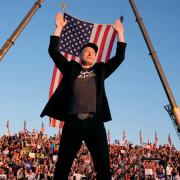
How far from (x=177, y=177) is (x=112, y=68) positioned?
12.0m

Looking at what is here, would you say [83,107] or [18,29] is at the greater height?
[18,29]

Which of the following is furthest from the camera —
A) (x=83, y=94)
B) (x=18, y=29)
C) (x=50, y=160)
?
(x=50, y=160)

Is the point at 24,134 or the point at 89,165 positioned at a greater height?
the point at 24,134

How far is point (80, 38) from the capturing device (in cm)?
844

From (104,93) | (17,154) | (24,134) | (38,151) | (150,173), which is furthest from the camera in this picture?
(24,134)

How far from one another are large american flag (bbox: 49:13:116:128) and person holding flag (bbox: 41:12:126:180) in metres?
3.67

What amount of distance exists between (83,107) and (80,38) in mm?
4713

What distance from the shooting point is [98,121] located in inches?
155

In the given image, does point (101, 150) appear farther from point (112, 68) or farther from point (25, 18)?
point (25, 18)

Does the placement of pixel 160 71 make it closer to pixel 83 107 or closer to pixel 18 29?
pixel 83 107

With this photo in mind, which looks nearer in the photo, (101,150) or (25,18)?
(101,150)

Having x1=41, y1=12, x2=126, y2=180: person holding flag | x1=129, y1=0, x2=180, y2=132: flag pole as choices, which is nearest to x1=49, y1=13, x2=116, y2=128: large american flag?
x1=129, y1=0, x2=180, y2=132: flag pole

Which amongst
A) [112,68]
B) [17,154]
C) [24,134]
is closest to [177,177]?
[17,154]

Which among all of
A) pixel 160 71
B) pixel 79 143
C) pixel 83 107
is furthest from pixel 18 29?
pixel 160 71
